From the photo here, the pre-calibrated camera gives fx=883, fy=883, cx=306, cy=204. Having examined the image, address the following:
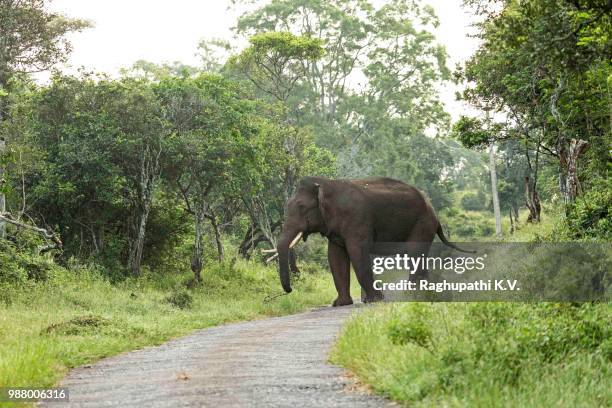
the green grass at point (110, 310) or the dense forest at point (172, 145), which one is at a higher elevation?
the dense forest at point (172, 145)

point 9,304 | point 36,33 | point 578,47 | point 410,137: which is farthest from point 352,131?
point 578,47

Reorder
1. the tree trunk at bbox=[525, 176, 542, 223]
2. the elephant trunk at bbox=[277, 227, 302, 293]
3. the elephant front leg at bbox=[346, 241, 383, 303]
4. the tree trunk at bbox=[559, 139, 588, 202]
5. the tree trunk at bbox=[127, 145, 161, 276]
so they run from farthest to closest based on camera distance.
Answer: the tree trunk at bbox=[525, 176, 542, 223] < the tree trunk at bbox=[127, 145, 161, 276] < the elephant front leg at bbox=[346, 241, 383, 303] < the tree trunk at bbox=[559, 139, 588, 202] < the elephant trunk at bbox=[277, 227, 302, 293]

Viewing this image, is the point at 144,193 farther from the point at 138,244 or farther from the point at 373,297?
the point at 373,297

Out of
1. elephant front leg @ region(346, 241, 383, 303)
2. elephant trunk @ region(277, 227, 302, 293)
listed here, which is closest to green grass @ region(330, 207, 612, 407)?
elephant trunk @ region(277, 227, 302, 293)

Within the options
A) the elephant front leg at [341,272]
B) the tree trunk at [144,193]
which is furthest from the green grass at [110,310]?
the elephant front leg at [341,272]

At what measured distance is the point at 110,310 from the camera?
20.3 m

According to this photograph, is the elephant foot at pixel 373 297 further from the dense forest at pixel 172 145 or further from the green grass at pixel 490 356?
the green grass at pixel 490 356

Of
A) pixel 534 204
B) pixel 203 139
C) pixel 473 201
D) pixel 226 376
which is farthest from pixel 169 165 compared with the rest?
pixel 473 201

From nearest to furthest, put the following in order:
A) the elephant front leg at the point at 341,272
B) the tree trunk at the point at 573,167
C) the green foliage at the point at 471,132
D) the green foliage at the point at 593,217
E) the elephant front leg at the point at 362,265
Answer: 1. the green foliage at the point at 593,217
2. the tree trunk at the point at 573,167
3. the elephant front leg at the point at 362,265
4. the elephant front leg at the point at 341,272
5. the green foliage at the point at 471,132

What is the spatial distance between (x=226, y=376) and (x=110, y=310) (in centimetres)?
1041

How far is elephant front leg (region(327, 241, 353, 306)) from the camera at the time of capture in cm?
2358

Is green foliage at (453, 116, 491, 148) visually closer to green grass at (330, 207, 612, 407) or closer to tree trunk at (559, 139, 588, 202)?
tree trunk at (559, 139, 588, 202)

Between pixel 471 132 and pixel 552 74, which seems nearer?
pixel 552 74

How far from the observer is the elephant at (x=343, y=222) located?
23.0 meters
